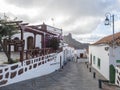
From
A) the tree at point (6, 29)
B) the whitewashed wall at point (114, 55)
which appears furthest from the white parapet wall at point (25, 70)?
the whitewashed wall at point (114, 55)

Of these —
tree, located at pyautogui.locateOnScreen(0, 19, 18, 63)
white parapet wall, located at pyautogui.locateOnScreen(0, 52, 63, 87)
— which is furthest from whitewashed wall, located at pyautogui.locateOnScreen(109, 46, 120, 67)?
tree, located at pyautogui.locateOnScreen(0, 19, 18, 63)

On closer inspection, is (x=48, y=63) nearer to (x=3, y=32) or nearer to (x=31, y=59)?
(x=31, y=59)

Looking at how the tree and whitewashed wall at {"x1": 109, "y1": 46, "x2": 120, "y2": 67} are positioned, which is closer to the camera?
the tree

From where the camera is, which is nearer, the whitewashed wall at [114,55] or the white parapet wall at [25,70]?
the white parapet wall at [25,70]

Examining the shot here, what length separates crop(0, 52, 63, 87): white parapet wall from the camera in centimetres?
1275

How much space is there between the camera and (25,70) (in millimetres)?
15094

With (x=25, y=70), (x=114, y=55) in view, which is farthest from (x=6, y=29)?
(x=114, y=55)

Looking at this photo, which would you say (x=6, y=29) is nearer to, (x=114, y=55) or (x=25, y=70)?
(x=25, y=70)

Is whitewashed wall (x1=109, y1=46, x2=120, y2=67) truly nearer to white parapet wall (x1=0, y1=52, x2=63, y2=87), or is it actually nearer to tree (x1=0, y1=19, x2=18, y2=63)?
white parapet wall (x1=0, y1=52, x2=63, y2=87)

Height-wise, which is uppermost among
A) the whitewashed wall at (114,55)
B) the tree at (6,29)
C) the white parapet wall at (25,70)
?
the tree at (6,29)

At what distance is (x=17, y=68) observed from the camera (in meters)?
14.0

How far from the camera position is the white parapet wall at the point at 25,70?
1275 cm

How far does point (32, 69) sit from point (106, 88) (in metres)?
5.08

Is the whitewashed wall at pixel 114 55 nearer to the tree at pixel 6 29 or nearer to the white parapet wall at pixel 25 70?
the white parapet wall at pixel 25 70
